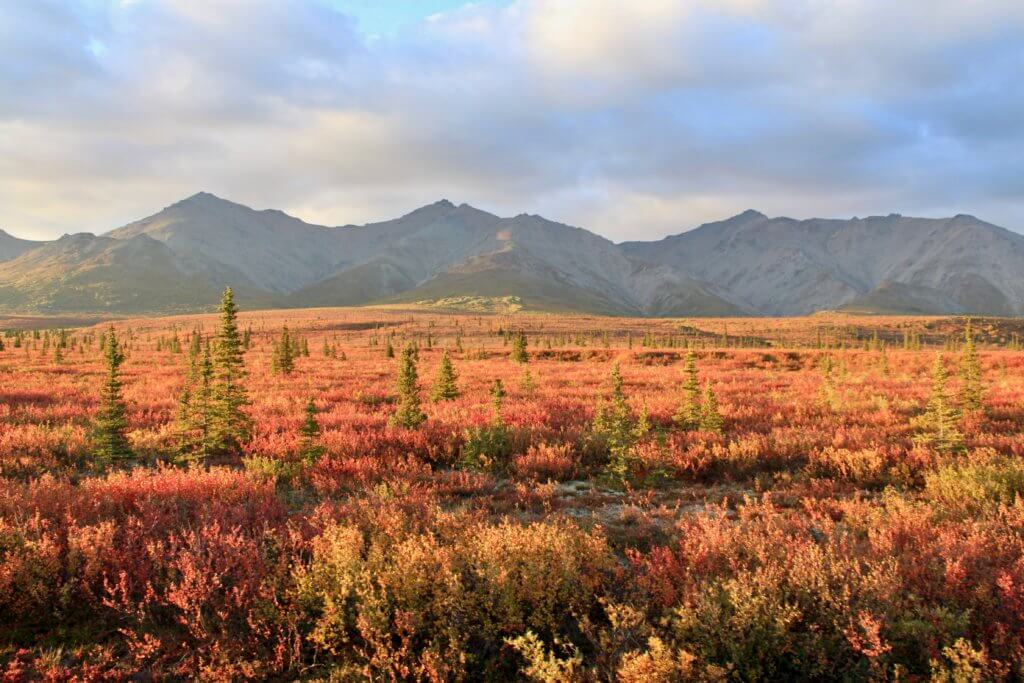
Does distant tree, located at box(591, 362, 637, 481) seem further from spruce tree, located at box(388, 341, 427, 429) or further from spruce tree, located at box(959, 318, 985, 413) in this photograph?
spruce tree, located at box(959, 318, 985, 413)

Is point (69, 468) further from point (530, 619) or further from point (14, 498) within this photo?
point (530, 619)

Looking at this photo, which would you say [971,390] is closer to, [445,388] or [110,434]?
[445,388]

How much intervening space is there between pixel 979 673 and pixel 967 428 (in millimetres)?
11607

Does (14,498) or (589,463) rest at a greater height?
(14,498)

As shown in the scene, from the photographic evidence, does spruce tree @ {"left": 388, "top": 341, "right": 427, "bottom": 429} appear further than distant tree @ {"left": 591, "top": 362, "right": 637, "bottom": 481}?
Yes

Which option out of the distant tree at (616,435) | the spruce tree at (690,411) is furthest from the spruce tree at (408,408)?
the spruce tree at (690,411)

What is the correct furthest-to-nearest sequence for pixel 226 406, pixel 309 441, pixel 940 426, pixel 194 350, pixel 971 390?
pixel 194 350
pixel 971 390
pixel 226 406
pixel 940 426
pixel 309 441

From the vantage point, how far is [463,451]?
1053cm

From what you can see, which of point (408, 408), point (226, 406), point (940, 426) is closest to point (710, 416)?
point (940, 426)

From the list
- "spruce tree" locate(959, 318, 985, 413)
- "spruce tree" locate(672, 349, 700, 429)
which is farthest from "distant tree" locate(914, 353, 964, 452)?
"spruce tree" locate(672, 349, 700, 429)

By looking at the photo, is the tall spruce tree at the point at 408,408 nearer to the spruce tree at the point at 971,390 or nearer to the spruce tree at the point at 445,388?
the spruce tree at the point at 445,388

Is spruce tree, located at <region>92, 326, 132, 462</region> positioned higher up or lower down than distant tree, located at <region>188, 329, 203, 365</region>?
lower down

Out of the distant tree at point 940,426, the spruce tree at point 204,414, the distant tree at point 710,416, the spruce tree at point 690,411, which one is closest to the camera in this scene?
the distant tree at point 940,426

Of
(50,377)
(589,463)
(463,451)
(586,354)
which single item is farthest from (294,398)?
(586,354)
